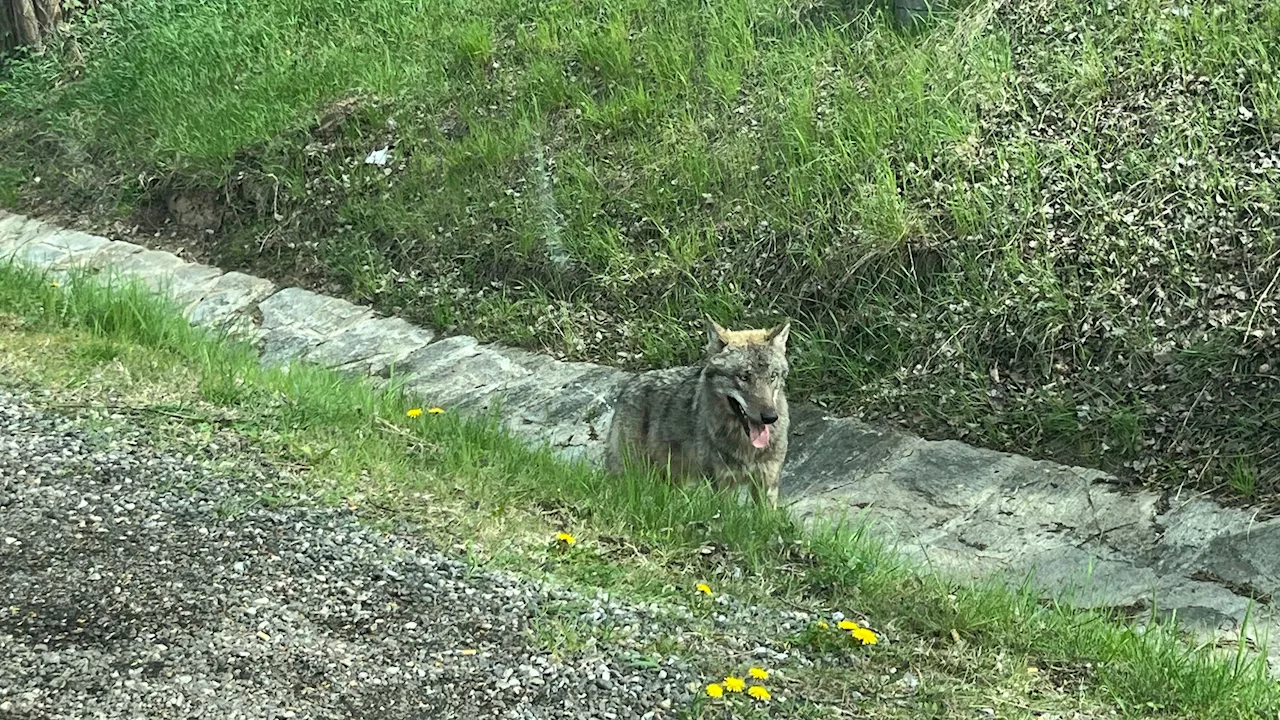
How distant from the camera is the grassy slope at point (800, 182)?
24.3 feet

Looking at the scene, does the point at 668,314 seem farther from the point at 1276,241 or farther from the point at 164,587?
the point at 164,587

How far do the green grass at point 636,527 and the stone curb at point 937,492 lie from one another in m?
0.77

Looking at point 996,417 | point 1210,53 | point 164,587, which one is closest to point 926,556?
point 996,417

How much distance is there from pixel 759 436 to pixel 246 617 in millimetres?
3064

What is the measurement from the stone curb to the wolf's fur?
380mm

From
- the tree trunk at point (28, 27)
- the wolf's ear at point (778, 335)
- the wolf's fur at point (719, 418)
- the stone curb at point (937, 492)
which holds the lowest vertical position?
the stone curb at point (937, 492)

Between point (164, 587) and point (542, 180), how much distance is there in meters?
6.20

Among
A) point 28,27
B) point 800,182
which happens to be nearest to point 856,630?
point 800,182

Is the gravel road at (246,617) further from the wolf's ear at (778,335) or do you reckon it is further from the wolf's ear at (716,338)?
the wolf's ear at (778,335)

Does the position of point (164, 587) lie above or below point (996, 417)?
above

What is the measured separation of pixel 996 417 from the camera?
293 inches

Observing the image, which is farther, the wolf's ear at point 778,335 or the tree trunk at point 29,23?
the tree trunk at point 29,23

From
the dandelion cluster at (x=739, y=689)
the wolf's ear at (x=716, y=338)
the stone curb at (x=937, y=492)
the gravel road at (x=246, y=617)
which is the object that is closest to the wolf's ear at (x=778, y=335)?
the wolf's ear at (x=716, y=338)

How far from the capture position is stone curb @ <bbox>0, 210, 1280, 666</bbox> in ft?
19.9
